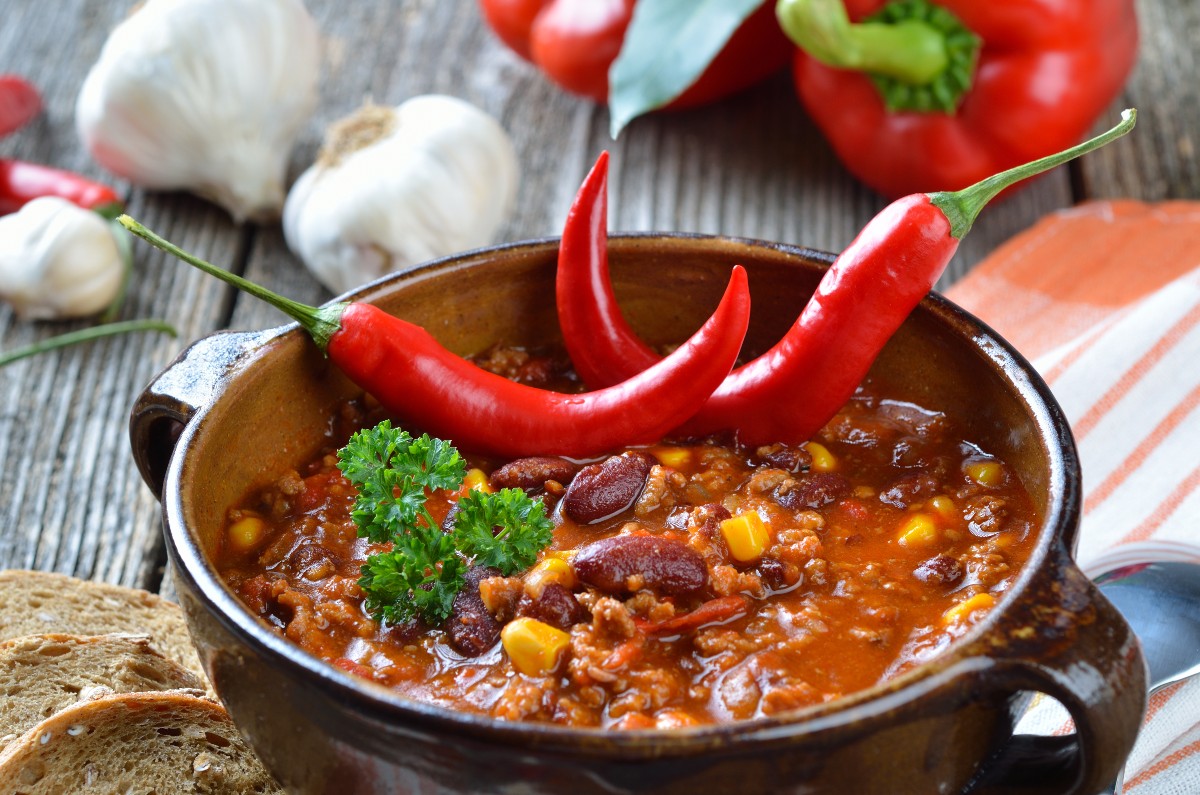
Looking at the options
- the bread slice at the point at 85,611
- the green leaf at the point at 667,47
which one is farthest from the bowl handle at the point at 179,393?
the green leaf at the point at 667,47

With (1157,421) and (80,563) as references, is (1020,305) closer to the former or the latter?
(1157,421)

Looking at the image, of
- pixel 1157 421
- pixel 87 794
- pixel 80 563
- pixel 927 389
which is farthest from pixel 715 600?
pixel 80 563

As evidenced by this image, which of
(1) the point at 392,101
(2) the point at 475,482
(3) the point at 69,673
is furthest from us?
(1) the point at 392,101

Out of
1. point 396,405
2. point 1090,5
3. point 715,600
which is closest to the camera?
point 715,600

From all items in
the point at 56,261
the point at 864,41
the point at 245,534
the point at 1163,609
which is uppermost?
the point at 864,41

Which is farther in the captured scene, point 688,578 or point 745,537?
point 745,537

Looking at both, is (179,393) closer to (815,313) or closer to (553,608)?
(553,608)

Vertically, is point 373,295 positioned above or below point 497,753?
above

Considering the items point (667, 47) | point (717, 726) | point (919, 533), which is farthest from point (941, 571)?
point (667, 47)
